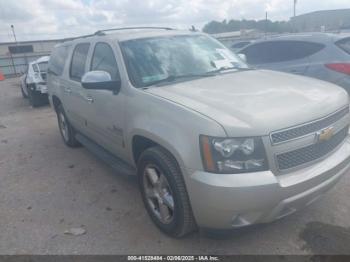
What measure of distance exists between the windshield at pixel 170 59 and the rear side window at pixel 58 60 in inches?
87.4

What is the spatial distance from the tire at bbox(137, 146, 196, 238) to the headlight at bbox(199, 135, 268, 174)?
41 cm

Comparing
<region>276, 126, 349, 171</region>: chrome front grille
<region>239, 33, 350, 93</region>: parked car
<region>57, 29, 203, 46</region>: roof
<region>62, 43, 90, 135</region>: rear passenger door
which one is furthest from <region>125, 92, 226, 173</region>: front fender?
<region>239, 33, 350, 93</region>: parked car

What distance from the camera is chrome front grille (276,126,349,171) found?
2535 mm

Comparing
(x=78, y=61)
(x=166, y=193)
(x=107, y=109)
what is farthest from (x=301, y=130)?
(x=78, y=61)

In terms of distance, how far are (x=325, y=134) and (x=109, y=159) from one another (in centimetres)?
252

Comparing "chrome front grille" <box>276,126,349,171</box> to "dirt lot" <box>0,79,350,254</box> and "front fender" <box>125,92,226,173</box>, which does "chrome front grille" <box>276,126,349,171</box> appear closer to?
"front fender" <box>125,92,226,173</box>

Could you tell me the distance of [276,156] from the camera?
2.49 meters

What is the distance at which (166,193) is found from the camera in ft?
10.1

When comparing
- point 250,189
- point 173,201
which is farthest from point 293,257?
point 173,201

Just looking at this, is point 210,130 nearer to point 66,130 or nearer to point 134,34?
point 134,34

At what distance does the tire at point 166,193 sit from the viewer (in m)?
2.77

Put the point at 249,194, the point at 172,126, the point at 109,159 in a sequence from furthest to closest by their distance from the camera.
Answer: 1. the point at 109,159
2. the point at 172,126
3. the point at 249,194

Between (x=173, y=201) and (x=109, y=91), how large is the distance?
155 cm

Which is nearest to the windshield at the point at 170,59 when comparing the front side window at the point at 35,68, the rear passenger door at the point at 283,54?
the rear passenger door at the point at 283,54
